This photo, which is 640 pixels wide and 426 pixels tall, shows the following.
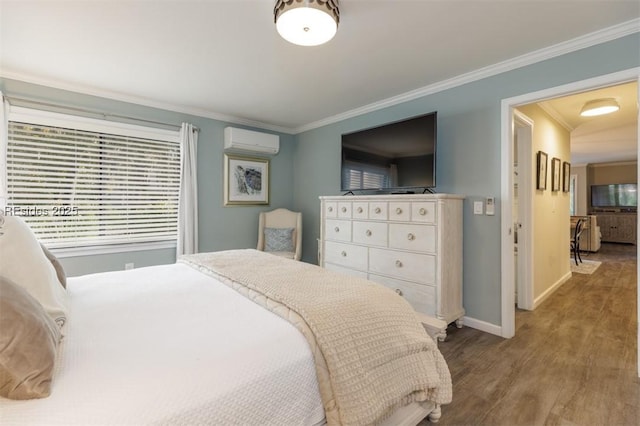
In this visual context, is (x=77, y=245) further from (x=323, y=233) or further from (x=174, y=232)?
(x=323, y=233)

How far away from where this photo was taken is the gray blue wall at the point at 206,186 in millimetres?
3119

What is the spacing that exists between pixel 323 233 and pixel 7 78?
3.43m

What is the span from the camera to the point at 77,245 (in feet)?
10.4

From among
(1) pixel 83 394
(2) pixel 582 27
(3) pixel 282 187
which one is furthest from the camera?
(3) pixel 282 187

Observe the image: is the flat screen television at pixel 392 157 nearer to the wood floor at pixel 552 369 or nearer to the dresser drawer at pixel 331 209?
the dresser drawer at pixel 331 209

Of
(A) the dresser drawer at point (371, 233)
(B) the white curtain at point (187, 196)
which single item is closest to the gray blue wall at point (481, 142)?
(A) the dresser drawer at point (371, 233)

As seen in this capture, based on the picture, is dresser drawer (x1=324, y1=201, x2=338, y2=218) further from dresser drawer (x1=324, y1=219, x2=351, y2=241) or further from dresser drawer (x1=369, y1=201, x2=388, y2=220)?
dresser drawer (x1=369, y1=201, x2=388, y2=220)

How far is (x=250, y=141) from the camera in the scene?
4.22m

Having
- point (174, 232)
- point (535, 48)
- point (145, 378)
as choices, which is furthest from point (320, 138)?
point (145, 378)

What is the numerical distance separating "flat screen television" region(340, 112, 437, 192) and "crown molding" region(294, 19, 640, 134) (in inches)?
18.2

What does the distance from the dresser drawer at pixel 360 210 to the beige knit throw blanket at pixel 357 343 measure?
59.1 inches

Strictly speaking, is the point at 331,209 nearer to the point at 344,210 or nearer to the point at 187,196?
the point at 344,210

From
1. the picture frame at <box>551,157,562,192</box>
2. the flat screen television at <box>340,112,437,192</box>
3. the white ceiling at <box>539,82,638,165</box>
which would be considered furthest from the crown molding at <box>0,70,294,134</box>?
the picture frame at <box>551,157,562,192</box>

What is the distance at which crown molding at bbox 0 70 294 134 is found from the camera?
9.52ft
